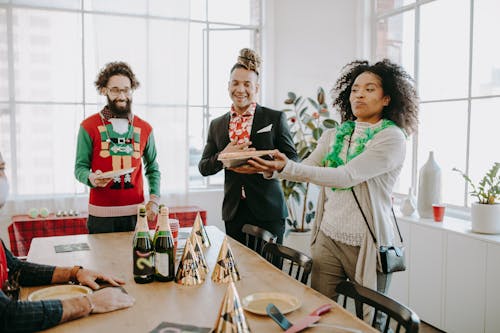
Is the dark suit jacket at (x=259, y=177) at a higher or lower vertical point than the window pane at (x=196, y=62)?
lower

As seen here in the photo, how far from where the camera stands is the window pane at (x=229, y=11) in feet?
15.6

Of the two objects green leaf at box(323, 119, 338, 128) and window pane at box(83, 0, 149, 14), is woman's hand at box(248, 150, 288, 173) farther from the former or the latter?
window pane at box(83, 0, 149, 14)

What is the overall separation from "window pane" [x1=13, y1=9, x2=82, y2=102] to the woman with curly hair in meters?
2.83

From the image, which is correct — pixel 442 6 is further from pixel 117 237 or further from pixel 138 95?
pixel 117 237

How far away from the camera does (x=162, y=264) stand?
164 cm

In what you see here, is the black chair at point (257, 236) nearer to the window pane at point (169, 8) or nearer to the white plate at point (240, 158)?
the white plate at point (240, 158)

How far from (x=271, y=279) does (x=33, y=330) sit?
2.61ft

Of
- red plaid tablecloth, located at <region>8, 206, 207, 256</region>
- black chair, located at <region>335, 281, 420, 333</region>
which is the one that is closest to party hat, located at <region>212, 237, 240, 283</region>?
black chair, located at <region>335, 281, 420, 333</region>

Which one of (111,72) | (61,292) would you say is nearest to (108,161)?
(111,72)

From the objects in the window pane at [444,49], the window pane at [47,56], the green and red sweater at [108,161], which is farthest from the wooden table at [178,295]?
the window pane at [444,49]

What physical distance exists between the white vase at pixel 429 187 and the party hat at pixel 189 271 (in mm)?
2215

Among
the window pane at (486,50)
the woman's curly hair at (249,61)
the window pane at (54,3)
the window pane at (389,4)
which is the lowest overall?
the woman's curly hair at (249,61)

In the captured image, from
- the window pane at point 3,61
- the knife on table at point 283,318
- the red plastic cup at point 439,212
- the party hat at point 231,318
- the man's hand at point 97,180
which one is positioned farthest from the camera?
the window pane at point 3,61

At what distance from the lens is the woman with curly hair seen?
1.93 m
